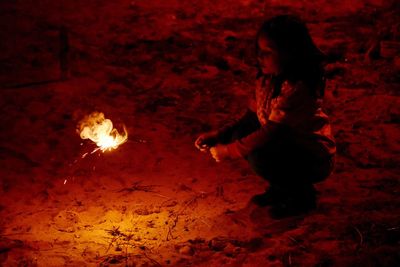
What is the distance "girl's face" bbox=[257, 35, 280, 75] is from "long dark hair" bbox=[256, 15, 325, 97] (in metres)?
0.04

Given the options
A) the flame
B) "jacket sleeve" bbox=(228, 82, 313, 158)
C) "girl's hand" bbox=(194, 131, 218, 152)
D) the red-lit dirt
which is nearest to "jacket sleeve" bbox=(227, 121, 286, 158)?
"jacket sleeve" bbox=(228, 82, 313, 158)

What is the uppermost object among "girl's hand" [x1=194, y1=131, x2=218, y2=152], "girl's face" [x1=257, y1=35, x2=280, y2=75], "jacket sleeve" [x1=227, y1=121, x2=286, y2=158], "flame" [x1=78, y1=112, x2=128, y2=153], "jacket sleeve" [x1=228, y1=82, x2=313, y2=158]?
"girl's face" [x1=257, y1=35, x2=280, y2=75]

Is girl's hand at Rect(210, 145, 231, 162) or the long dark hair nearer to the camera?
the long dark hair

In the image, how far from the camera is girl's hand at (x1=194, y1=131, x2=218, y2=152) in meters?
3.95

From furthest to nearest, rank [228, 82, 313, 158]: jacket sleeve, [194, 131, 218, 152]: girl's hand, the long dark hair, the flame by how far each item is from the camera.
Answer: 1. the flame
2. [194, 131, 218, 152]: girl's hand
3. [228, 82, 313, 158]: jacket sleeve
4. the long dark hair

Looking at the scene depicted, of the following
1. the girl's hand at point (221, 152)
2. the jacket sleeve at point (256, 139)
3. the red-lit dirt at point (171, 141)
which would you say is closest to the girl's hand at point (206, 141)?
the girl's hand at point (221, 152)

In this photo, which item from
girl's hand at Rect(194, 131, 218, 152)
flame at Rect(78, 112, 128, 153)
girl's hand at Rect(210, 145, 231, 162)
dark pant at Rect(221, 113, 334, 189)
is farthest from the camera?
flame at Rect(78, 112, 128, 153)

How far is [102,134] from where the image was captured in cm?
485

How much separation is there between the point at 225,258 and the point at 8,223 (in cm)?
190

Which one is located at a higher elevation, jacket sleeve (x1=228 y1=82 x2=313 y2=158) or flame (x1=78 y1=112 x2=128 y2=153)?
jacket sleeve (x1=228 y1=82 x2=313 y2=158)

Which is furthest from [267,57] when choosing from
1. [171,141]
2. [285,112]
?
[171,141]

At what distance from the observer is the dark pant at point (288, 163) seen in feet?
11.5

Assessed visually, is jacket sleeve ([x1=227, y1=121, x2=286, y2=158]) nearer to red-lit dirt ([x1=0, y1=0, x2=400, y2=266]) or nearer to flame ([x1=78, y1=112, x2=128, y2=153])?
red-lit dirt ([x1=0, y1=0, x2=400, y2=266])

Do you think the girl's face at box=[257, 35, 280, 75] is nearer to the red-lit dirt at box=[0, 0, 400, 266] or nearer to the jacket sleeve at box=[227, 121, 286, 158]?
the jacket sleeve at box=[227, 121, 286, 158]
